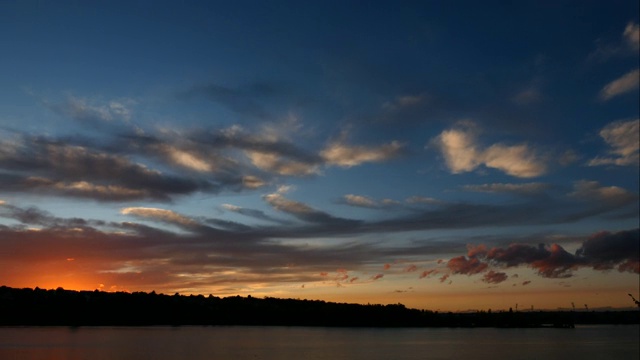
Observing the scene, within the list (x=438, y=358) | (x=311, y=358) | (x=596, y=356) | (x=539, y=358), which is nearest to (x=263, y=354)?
(x=311, y=358)

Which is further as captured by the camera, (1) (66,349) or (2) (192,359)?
(1) (66,349)

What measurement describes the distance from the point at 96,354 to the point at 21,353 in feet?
44.0

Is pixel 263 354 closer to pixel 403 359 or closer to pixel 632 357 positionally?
pixel 403 359

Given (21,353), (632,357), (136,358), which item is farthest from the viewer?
(632,357)

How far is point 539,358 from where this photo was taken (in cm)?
11819

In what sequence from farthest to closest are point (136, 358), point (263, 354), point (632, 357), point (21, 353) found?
point (632, 357), point (263, 354), point (21, 353), point (136, 358)

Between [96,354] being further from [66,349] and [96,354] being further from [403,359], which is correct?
[403,359]

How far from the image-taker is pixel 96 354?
108312 millimetres

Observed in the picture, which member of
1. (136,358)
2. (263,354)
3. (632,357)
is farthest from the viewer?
(632,357)

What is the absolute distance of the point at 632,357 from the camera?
125m

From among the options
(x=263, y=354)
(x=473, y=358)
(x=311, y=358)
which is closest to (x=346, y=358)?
(x=311, y=358)

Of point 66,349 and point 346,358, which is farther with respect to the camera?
point 66,349

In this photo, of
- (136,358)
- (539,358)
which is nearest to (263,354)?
(136,358)

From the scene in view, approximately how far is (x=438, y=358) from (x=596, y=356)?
40.9m
